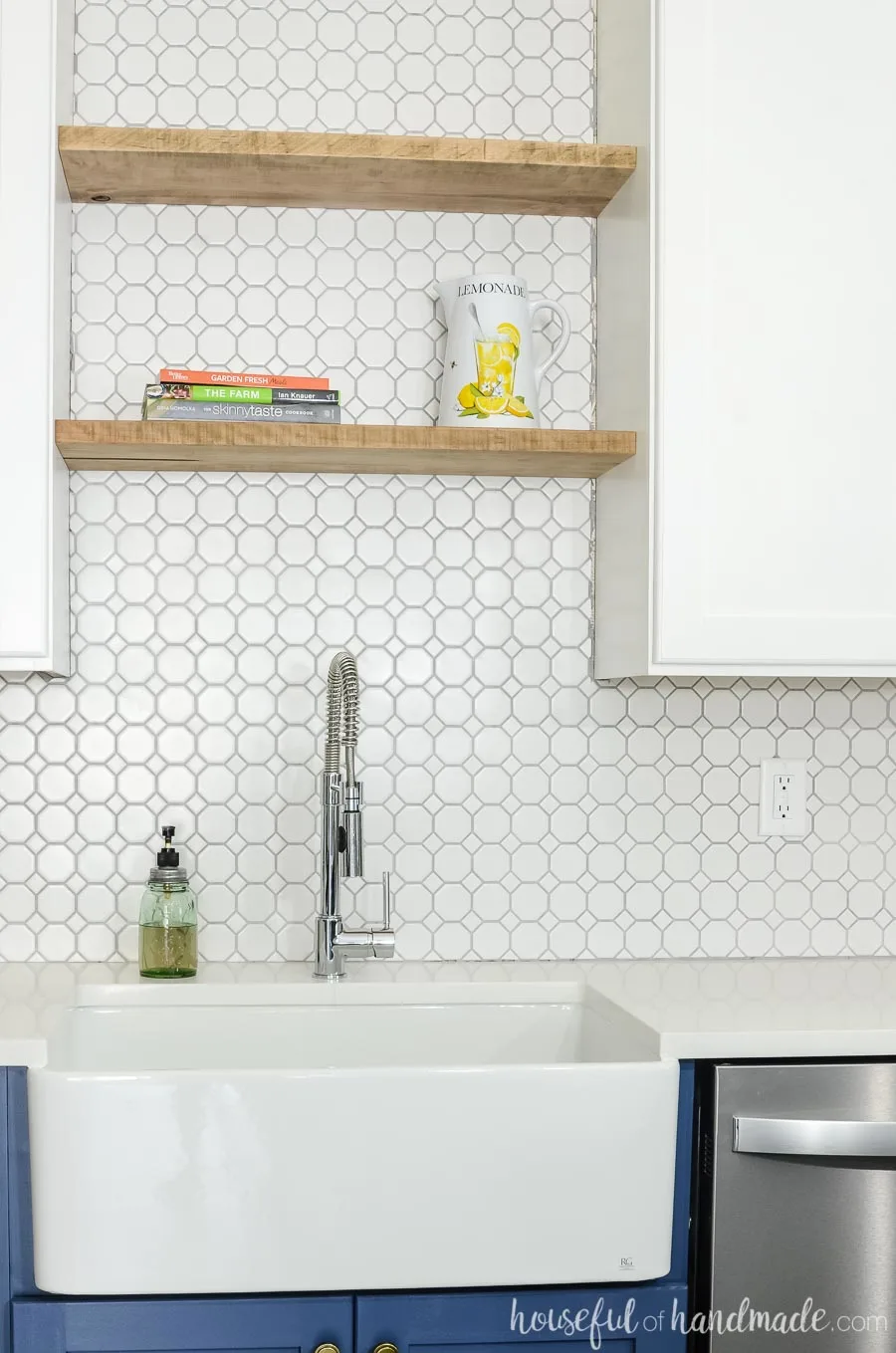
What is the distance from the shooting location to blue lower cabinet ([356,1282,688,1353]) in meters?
1.38

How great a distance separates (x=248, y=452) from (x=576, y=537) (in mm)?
536

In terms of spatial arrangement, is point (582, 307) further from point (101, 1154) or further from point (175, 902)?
point (101, 1154)

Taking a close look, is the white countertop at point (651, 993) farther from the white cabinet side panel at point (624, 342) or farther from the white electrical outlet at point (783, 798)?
the white cabinet side panel at point (624, 342)

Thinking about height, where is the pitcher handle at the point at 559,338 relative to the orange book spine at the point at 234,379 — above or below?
above

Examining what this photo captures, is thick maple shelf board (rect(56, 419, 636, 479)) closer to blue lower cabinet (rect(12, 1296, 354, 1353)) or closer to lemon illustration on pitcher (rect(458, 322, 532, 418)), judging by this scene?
lemon illustration on pitcher (rect(458, 322, 532, 418))

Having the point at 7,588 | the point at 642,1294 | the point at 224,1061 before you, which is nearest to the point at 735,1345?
the point at 642,1294

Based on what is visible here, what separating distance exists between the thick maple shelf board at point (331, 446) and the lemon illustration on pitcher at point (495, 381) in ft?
0.20

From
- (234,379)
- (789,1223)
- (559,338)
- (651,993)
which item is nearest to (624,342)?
(559,338)

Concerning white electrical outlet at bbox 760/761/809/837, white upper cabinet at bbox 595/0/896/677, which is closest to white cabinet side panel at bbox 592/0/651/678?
white upper cabinet at bbox 595/0/896/677

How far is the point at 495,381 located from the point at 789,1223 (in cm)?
117

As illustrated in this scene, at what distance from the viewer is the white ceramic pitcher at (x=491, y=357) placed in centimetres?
181

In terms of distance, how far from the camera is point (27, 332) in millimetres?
1655

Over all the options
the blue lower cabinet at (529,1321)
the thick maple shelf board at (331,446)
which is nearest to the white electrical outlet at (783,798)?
the thick maple shelf board at (331,446)

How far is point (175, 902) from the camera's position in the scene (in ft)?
5.78
